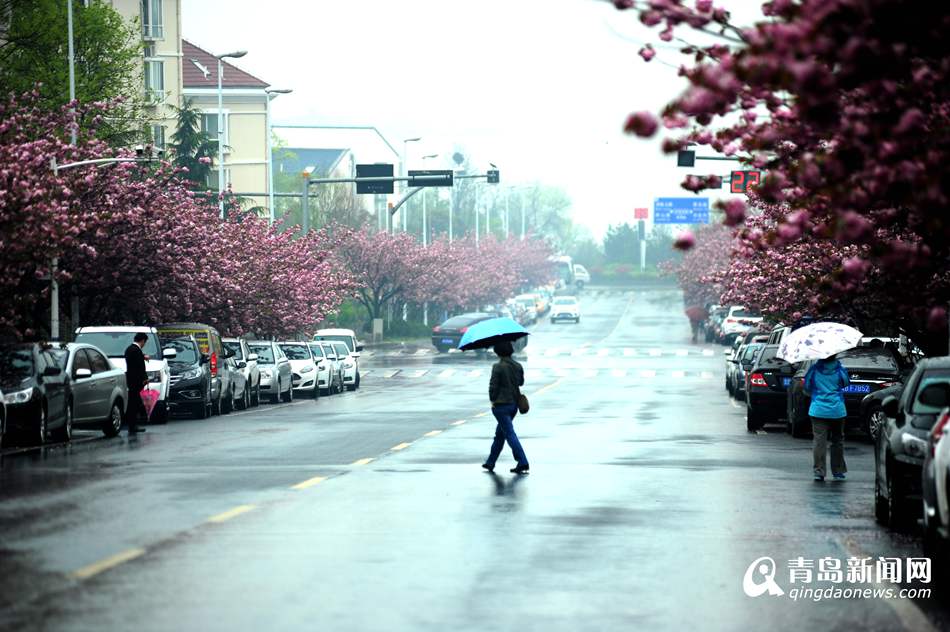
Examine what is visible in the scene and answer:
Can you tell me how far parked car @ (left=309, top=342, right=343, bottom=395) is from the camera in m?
49.0

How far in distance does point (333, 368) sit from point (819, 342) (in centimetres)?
3036

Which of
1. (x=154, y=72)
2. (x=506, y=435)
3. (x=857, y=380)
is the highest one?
(x=154, y=72)

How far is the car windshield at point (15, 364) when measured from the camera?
83.8ft

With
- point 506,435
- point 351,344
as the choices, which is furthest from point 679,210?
point 506,435

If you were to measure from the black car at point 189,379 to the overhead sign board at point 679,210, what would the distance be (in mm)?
92445

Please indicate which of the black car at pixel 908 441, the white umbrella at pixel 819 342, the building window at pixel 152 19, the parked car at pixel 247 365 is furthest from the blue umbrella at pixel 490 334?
the building window at pixel 152 19

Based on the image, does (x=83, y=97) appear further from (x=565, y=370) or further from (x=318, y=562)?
(x=318, y=562)

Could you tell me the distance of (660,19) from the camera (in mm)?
11008

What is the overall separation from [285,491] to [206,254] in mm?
27004

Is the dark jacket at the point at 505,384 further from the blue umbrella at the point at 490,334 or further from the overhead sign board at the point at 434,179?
the overhead sign board at the point at 434,179

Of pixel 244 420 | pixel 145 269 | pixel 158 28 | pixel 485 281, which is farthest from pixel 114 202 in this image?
pixel 485 281

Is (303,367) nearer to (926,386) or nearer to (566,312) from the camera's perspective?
(926,386)

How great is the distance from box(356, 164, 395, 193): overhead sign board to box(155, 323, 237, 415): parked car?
59.1 ft

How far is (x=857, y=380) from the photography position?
28484mm
